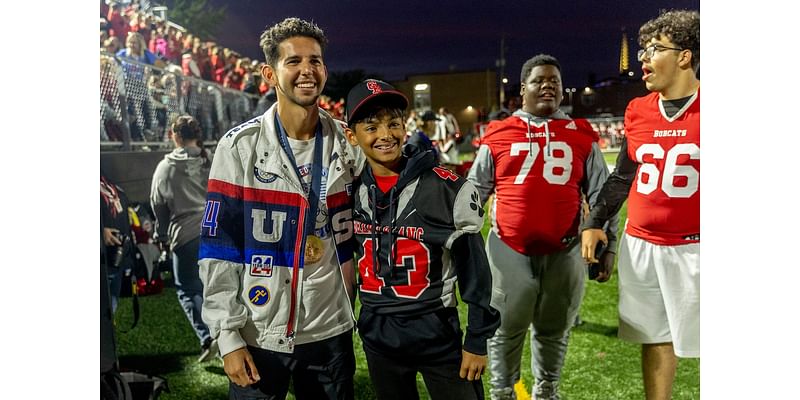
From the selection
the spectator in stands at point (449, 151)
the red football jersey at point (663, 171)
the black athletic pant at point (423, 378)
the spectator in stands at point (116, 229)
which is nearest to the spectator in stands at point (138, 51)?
the spectator in stands at point (116, 229)

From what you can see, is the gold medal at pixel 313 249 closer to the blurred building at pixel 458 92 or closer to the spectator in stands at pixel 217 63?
the blurred building at pixel 458 92

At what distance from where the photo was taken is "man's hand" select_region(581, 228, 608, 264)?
6.04ft

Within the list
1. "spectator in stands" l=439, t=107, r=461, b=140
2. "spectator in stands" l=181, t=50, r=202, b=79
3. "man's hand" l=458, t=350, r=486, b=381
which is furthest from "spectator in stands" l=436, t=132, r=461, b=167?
"spectator in stands" l=181, t=50, r=202, b=79

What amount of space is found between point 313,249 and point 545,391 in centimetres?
80

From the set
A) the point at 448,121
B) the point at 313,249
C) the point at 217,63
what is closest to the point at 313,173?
the point at 313,249

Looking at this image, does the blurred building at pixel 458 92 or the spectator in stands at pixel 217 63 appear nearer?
the blurred building at pixel 458 92

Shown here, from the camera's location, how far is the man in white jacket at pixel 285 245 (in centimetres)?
172

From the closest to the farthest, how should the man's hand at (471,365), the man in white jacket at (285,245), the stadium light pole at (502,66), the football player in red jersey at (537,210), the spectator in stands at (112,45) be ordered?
1. the man's hand at (471,365)
2. the man in white jacket at (285,245)
3. the football player in red jersey at (537,210)
4. the stadium light pole at (502,66)
5. the spectator in stands at (112,45)

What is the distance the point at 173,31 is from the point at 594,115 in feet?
4.45

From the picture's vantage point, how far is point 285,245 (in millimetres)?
1743

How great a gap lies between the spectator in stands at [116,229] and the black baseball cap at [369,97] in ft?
3.35

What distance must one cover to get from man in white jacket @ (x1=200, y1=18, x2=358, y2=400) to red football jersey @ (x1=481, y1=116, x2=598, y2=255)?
43 centimetres

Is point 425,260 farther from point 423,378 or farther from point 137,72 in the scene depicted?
point 137,72

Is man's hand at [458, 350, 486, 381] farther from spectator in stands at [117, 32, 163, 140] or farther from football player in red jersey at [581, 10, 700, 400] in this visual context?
spectator in stands at [117, 32, 163, 140]
